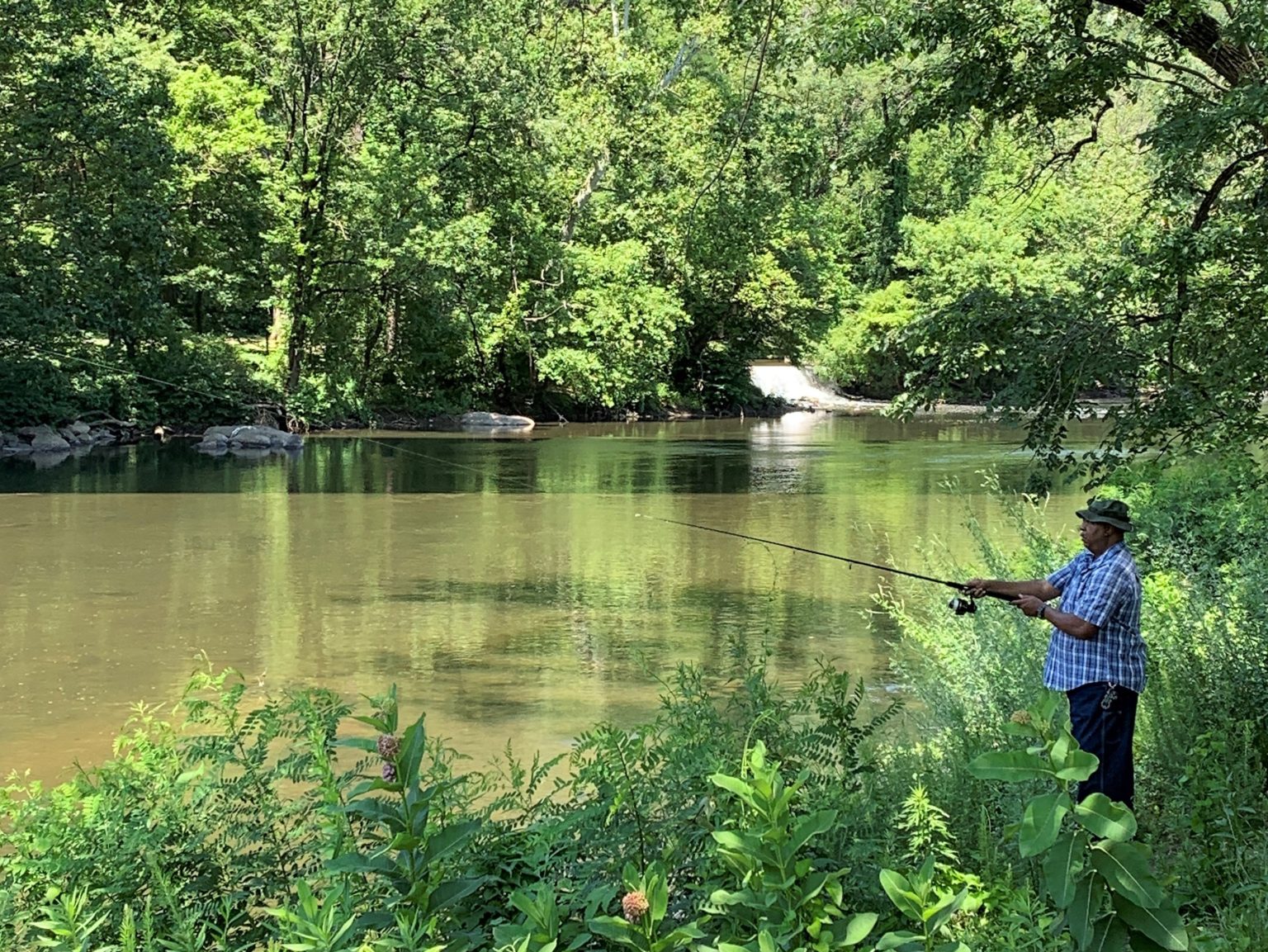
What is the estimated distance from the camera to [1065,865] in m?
2.42

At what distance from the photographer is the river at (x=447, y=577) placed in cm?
964

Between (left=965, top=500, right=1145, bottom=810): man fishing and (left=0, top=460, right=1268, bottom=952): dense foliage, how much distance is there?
10.0 inches

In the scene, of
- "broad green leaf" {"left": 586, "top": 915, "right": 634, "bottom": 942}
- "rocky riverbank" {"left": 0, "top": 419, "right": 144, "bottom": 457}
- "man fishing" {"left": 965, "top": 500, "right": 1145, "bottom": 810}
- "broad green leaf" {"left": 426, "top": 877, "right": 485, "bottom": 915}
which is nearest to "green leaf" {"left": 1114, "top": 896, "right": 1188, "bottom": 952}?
"broad green leaf" {"left": 586, "top": 915, "right": 634, "bottom": 942}

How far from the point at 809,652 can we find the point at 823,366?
45.4 m

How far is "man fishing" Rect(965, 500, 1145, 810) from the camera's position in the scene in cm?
491

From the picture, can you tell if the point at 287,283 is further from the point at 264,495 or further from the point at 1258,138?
the point at 1258,138

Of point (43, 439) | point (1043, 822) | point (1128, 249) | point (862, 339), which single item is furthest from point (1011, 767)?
point (862, 339)

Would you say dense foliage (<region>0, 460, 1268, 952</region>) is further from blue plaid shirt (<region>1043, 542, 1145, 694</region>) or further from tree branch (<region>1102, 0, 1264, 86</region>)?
tree branch (<region>1102, 0, 1264, 86</region>)

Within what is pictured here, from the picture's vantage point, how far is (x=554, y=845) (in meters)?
3.35

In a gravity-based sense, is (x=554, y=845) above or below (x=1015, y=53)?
below

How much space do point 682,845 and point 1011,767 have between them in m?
1.21

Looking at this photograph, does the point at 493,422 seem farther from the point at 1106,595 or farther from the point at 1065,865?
the point at 1065,865

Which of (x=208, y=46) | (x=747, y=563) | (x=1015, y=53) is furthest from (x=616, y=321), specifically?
(x=1015, y=53)

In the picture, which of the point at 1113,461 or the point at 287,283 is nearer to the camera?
the point at 1113,461
